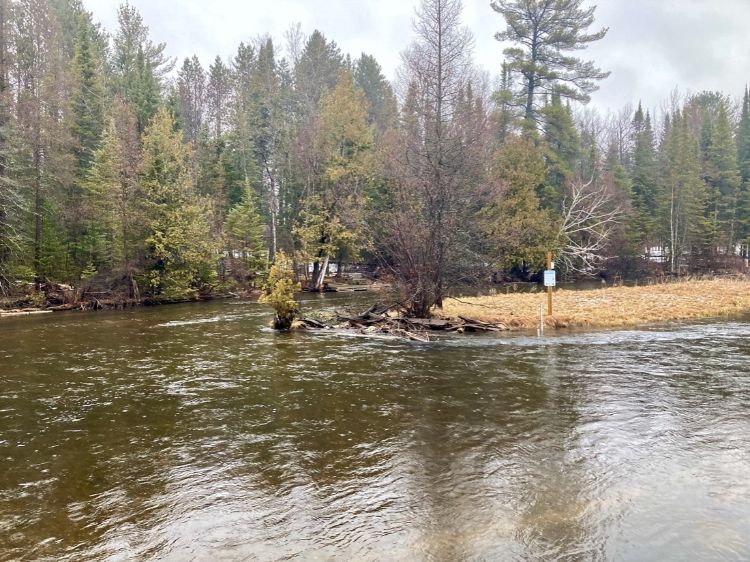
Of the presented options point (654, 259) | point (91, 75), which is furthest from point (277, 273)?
point (654, 259)

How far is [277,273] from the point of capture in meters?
18.1

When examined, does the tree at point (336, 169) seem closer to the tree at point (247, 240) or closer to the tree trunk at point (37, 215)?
the tree at point (247, 240)

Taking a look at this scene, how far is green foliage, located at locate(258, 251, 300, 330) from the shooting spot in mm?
17938

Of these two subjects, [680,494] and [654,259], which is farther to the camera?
[654,259]

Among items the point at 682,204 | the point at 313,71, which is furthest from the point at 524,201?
the point at 313,71

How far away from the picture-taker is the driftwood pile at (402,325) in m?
17.5

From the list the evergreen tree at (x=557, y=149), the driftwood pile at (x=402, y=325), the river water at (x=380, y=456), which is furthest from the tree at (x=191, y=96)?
the river water at (x=380, y=456)

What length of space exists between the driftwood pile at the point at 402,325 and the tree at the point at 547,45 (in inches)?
1196

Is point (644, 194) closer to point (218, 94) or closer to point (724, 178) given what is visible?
point (724, 178)

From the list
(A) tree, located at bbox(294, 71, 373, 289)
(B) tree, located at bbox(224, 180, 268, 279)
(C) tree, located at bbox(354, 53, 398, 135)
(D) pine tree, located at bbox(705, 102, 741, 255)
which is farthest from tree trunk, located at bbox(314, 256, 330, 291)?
(D) pine tree, located at bbox(705, 102, 741, 255)

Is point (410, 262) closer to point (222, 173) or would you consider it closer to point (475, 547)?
point (475, 547)

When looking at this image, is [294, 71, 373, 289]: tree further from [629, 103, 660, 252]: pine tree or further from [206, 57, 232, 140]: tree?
[629, 103, 660, 252]: pine tree

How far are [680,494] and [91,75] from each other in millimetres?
43218

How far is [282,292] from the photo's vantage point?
18047 millimetres
